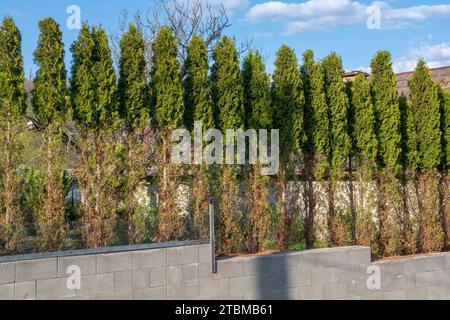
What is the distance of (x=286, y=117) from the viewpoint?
698 cm

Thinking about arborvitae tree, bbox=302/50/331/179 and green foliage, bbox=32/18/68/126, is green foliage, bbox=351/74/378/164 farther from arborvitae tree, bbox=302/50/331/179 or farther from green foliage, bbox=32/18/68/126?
green foliage, bbox=32/18/68/126

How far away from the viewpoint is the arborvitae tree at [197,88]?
6477mm

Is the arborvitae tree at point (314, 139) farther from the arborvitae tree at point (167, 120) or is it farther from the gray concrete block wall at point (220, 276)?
the arborvitae tree at point (167, 120)

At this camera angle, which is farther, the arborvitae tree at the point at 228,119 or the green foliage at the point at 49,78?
the arborvitae tree at the point at 228,119

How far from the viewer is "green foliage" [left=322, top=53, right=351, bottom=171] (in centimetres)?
728

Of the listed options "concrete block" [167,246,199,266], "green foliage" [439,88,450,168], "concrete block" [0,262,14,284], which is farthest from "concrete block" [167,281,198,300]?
"green foliage" [439,88,450,168]

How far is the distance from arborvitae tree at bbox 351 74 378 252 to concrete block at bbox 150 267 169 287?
3.11 m

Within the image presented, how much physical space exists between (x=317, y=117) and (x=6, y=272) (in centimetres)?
439

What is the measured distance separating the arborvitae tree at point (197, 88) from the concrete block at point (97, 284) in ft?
7.03

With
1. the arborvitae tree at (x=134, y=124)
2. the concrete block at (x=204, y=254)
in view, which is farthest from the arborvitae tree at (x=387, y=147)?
the arborvitae tree at (x=134, y=124)

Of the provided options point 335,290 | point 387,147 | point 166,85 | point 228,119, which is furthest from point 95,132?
point 387,147

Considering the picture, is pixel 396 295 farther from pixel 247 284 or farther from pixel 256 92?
pixel 256 92

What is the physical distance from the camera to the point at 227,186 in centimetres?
656
